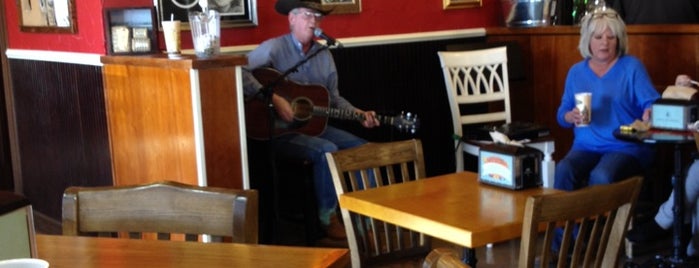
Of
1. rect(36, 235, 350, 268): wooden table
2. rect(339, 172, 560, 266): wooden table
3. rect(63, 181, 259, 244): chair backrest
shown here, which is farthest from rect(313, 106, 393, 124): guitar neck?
rect(36, 235, 350, 268): wooden table

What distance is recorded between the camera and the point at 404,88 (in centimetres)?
550

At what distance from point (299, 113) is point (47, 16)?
1434 millimetres

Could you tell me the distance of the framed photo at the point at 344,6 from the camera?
5.18 meters

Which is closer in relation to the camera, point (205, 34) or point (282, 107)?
point (205, 34)

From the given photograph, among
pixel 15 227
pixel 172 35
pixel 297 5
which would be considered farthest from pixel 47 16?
pixel 15 227

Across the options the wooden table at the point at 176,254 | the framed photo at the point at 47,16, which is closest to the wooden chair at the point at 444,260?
the wooden table at the point at 176,254

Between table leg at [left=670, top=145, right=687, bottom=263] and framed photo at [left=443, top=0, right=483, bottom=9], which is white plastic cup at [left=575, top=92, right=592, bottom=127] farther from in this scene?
framed photo at [left=443, top=0, right=483, bottom=9]

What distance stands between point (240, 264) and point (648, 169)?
3.11m

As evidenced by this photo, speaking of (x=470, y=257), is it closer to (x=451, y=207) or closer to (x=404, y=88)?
(x=451, y=207)

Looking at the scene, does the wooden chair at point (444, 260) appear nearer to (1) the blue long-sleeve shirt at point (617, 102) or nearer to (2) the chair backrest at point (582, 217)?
(2) the chair backrest at point (582, 217)

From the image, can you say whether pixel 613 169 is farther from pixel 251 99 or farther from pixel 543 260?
pixel 543 260

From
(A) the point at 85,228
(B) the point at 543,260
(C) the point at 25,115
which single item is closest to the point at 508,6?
(C) the point at 25,115

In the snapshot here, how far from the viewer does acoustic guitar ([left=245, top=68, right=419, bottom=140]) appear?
444cm

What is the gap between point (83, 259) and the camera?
185 centimetres
